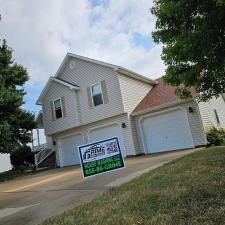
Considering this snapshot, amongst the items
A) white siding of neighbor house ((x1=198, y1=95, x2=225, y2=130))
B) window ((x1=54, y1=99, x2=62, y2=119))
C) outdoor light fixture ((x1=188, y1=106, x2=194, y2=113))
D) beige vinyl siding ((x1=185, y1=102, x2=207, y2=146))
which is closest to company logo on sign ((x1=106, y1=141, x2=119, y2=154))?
beige vinyl siding ((x1=185, y1=102, x2=207, y2=146))

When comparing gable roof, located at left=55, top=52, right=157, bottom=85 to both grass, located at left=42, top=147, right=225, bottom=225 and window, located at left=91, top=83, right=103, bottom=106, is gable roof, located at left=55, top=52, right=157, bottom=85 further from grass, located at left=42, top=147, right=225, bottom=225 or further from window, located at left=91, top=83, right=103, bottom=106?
grass, located at left=42, top=147, right=225, bottom=225

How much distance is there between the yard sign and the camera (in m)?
7.90

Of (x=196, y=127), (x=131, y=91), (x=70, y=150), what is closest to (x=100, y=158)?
(x=196, y=127)

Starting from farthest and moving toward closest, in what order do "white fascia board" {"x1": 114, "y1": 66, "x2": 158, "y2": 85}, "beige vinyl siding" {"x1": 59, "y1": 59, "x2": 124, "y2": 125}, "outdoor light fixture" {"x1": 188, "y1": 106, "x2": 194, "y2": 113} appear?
"beige vinyl siding" {"x1": 59, "y1": 59, "x2": 124, "y2": 125}, "white fascia board" {"x1": 114, "y1": 66, "x2": 158, "y2": 85}, "outdoor light fixture" {"x1": 188, "y1": 106, "x2": 194, "y2": 113}

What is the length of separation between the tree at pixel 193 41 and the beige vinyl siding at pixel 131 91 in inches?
331

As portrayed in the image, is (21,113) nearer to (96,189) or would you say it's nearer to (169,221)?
(96,189)

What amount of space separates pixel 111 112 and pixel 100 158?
12085 mm

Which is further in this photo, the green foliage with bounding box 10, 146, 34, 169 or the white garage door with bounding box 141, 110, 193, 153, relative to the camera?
the green foliage with bounding box 10, 146, 34, 169

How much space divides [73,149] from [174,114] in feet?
27.9

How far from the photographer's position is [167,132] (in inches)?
719

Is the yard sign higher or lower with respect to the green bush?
lower

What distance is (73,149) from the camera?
23.0 m

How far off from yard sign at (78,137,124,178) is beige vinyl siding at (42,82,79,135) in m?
13.9

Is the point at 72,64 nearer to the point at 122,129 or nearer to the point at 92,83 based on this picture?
the point at 92,83
